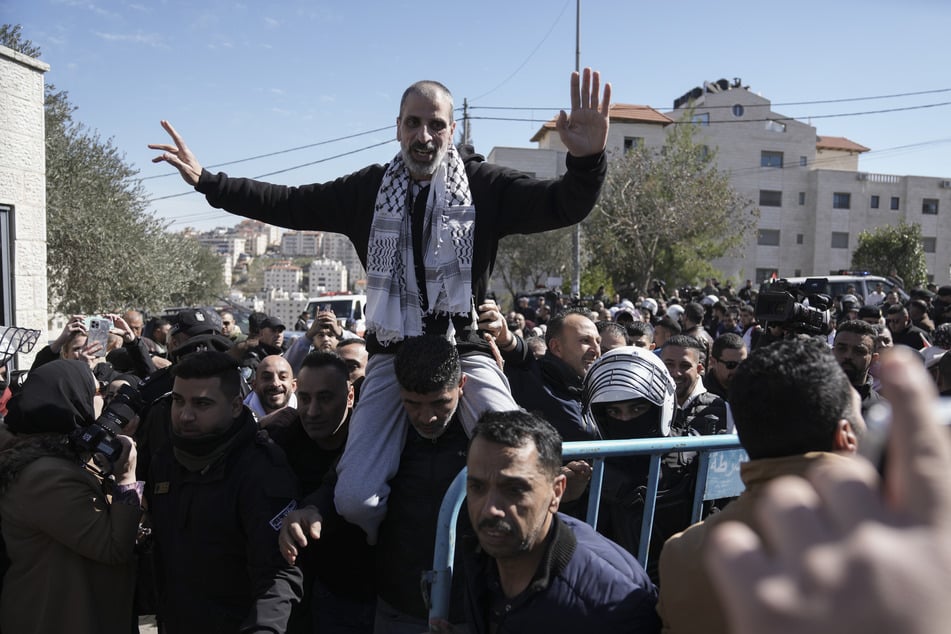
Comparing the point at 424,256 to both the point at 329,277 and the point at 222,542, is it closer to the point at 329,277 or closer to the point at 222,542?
the point at 222,542

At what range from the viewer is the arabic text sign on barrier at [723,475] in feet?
9.43

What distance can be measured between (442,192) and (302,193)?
0.65m

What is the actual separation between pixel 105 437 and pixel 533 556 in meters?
1.91

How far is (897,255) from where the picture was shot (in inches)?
A: 1639

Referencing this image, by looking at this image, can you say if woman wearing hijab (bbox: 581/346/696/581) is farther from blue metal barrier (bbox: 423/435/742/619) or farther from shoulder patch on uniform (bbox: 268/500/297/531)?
shoulder patch on uniform (bbox: 268/500/297/531)

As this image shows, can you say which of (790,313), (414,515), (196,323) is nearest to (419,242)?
(414,515)

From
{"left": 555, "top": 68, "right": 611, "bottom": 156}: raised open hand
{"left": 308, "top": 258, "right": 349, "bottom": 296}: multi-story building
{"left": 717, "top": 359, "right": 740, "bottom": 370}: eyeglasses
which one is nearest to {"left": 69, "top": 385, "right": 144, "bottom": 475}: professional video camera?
{"left": 555, "top": 68, "right": 611, "bottom": 156}: raised open hand

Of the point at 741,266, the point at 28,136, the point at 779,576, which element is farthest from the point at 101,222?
the point at 741,266

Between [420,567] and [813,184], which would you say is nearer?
[420,567]

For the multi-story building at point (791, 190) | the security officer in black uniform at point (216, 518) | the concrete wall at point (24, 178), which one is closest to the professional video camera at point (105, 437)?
the security officer in black uniform at point (216, 518)

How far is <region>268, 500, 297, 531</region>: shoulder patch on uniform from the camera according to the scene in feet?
9.35

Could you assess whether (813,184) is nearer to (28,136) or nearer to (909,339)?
(909,339)

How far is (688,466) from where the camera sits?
3000 millimetres

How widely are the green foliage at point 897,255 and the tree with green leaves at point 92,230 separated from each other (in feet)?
123
